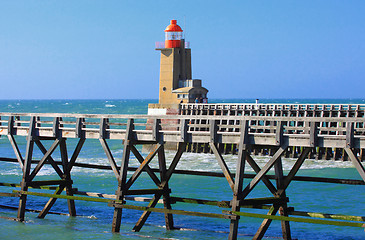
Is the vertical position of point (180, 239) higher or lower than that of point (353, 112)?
lower

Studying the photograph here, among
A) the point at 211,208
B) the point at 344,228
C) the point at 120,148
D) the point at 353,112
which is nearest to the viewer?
the point at 344,228

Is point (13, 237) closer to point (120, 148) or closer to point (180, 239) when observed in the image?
point (180, 239)

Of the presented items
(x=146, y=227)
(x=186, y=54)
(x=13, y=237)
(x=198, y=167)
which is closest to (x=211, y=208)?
(x=146, y=227)

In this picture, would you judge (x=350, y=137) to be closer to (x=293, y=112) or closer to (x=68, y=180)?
(x=68, y=180)

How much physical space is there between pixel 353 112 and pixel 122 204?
69.7ft

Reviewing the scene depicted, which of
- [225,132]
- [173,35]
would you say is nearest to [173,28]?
[173,35]

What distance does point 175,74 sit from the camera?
1831 inches

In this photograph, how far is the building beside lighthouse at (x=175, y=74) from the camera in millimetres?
46188

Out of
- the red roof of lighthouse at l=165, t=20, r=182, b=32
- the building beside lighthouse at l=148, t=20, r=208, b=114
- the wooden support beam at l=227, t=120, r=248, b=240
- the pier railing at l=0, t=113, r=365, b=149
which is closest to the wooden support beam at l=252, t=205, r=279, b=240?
the wooden support beam at l=227, t=120, r=248, b=240

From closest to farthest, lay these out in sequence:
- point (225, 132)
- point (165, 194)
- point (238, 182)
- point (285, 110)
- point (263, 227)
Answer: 1. point (238, 182)
2. point (263, 227)
3. point (225, 132)
4. point (165, 194)
5. point (285, 110)

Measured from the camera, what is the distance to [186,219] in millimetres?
18484

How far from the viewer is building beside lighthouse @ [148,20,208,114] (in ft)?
152

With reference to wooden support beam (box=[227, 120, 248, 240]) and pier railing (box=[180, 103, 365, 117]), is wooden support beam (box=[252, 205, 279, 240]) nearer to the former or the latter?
wooden support beam (box=[227, 120, 248, 240])

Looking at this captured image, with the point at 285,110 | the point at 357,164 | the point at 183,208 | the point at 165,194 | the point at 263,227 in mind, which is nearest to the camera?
the point at 357,164
